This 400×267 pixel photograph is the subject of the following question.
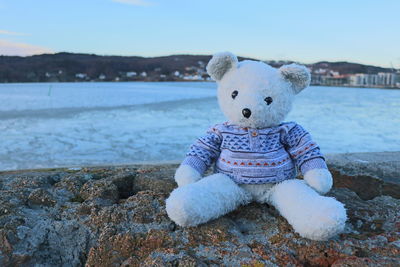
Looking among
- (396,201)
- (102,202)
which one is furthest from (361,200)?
(102,202)

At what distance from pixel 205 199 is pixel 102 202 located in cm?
52

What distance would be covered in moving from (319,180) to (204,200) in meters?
0.55

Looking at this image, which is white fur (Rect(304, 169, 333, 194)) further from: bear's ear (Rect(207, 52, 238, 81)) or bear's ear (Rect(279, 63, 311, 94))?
bear's ear (Rect(207, 52, 238, 81))

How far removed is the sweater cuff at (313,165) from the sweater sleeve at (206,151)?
417 millimetres

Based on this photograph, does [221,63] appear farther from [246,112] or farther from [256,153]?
[256,153]

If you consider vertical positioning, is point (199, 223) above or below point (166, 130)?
above

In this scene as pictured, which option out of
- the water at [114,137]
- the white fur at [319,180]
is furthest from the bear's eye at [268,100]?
the water at [114,137]

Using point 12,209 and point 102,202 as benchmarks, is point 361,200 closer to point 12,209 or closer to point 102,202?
point 102,202

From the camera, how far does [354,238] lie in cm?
153

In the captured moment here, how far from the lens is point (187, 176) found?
188cm

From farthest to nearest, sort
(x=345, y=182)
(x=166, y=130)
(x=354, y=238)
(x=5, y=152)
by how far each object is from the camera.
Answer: (x=166, y=130) < (x=5, y=152) < (x=345, y=182) < (x=354, y=238)

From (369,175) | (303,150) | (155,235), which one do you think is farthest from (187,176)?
(369,175)

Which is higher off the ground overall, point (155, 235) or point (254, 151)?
point (254, 151)

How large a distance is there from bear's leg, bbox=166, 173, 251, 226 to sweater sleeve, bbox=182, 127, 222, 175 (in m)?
0.18
